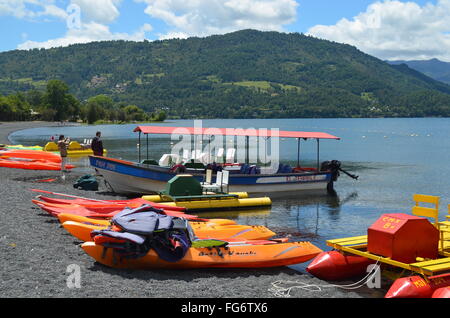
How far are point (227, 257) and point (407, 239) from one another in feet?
13.6

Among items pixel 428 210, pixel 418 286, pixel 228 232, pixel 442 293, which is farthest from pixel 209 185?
pixel 442 293

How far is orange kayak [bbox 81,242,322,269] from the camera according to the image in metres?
10.5

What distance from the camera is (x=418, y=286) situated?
9148mm

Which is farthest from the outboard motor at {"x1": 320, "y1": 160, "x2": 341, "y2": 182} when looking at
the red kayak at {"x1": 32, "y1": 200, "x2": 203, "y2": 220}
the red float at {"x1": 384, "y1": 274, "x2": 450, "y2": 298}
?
the red float at {"x1": 384, "y1": 274, "x2": 450, "y2": 298}

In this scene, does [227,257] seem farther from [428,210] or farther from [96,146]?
[96,146]

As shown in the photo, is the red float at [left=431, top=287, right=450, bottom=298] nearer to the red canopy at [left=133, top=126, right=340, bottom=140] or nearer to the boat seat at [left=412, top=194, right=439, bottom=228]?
the boat seat at [left=412, top=194, right=439, bottom=228]

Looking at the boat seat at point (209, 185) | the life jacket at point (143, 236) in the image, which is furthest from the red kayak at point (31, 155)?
the life jacket at point (143, 236)

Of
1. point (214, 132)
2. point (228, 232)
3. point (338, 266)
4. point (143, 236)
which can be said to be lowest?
point (338, 266)

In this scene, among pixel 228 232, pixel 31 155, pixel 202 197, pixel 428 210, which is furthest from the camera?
pixel 31 155

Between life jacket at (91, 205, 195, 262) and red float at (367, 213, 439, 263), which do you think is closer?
red float at (367, 213, 439, 263)

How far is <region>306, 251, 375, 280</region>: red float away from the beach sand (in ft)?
0.87

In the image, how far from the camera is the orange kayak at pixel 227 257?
1048cm

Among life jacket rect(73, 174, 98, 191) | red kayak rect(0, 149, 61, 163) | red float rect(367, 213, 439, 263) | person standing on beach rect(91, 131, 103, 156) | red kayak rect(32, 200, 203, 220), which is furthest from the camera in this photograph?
red kayak rect(0, 149, 61, 163)
